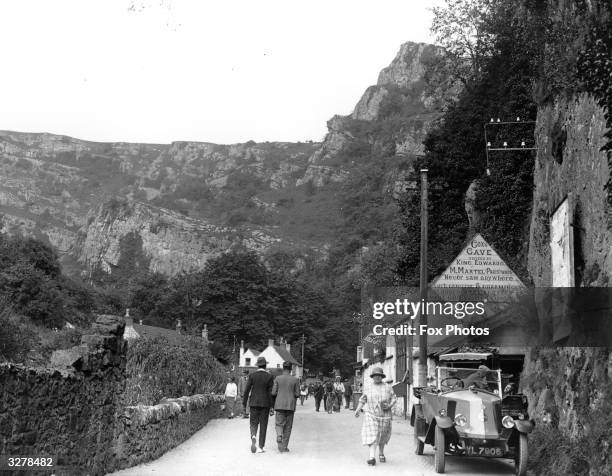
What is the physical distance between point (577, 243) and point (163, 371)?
36.0 ft

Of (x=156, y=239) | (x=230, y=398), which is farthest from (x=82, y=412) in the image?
(x=156, y=239)

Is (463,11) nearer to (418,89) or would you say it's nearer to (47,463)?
(47,463)

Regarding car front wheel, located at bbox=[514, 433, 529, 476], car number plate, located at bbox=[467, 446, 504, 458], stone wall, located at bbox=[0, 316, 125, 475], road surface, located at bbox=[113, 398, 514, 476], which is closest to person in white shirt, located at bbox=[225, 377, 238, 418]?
road surface, located at bbox=[113, 398, 514, 476]

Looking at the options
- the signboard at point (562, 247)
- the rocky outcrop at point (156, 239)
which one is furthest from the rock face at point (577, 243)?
the rocky outcrop at point (156, 239)

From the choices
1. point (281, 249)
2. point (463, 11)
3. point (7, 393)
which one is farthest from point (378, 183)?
point (7, 393)

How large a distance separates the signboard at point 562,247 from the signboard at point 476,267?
944 millimetres

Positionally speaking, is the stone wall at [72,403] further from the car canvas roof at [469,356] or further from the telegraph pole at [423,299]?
the telegraph pole at [423,299]

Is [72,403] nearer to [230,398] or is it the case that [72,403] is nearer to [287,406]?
[287,406]

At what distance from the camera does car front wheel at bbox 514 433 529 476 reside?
10.9 meters

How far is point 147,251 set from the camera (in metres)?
174

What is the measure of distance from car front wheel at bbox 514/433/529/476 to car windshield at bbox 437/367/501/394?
1.52 meters

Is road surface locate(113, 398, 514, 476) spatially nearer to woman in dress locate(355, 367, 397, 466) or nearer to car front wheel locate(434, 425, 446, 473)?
car front wheel locate(434, 425, 446, 473)

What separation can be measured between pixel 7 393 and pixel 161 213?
576 ft

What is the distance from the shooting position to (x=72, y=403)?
8500mm
